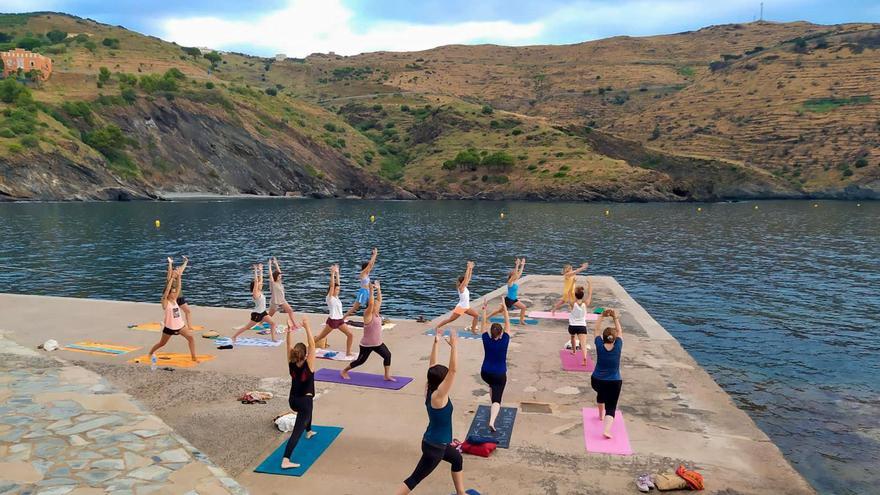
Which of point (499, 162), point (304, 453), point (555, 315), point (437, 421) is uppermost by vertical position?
point (499, 162)

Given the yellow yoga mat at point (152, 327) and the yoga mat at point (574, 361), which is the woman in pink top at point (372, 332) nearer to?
the yoga mat at point (574, 361)

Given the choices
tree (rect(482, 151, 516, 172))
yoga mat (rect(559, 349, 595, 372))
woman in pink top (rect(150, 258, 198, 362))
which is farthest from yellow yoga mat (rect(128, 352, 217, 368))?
tree (rect(482, 151, 516, 172))

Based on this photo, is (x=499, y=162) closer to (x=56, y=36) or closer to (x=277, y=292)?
(x=277, y=292)

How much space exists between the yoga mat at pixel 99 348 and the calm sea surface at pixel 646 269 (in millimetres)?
13018

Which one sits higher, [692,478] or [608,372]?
[608,372]

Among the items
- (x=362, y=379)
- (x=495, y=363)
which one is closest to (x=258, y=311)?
(x=362, y=379)

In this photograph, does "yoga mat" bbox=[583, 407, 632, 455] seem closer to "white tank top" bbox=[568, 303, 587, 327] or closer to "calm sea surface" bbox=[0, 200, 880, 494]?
"white tank top" bbox=[568, 303, 587, 327]

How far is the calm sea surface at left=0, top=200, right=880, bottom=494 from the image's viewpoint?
623 inches

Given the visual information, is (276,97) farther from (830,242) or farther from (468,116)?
(830,242)

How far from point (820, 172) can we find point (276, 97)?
131m

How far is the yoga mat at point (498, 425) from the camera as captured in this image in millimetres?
10148

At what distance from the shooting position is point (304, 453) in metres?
9.55

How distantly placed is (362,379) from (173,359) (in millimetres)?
4980

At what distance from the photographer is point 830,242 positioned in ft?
181
